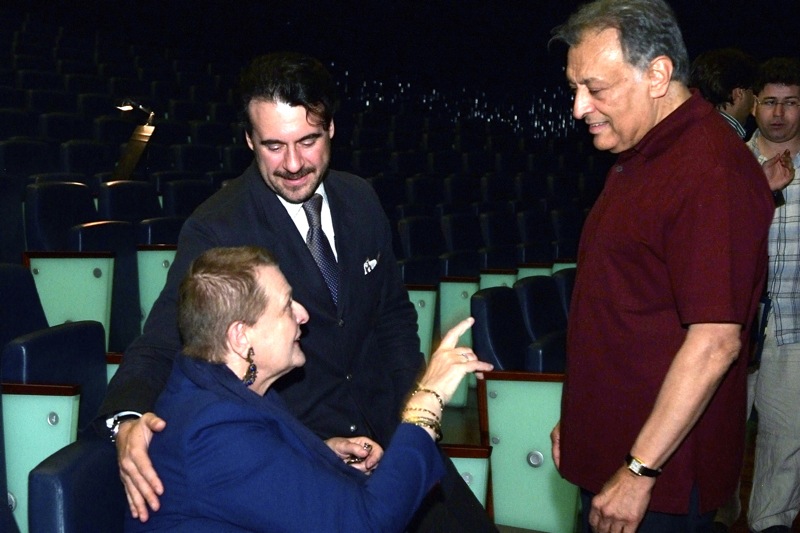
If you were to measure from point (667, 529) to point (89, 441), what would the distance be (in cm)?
54

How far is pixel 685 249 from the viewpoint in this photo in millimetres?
830

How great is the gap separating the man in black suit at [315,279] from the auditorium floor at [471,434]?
34.9 inches

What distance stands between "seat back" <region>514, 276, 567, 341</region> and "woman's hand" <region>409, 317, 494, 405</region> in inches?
41.9

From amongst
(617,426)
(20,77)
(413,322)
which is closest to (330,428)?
(413,322)

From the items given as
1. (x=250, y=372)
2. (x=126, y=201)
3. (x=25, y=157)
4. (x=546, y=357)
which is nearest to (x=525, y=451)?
(x=546, y=357)

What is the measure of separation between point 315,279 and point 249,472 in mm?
315

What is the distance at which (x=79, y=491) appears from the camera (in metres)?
0.79

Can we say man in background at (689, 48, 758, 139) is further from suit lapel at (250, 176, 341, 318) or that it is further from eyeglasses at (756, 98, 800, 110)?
suit lapel at (250, 176, 341, 318)

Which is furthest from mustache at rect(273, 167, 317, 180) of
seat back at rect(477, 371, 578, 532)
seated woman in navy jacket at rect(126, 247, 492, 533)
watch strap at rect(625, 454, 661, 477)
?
seat back at rect(477, 371, 578, 532)

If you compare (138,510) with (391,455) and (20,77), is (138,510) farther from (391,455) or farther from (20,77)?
(20,77)

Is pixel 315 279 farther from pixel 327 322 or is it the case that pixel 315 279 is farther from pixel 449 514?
pixel 449 514

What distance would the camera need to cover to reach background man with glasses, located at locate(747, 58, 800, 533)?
61.9 inches

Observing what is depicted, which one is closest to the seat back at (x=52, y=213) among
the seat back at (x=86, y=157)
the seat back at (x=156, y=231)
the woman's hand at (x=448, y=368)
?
the seat back at (x=156, y=231)

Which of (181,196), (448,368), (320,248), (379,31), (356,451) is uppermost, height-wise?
(379,31)
